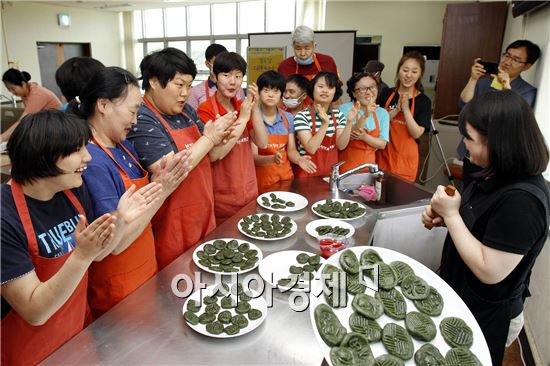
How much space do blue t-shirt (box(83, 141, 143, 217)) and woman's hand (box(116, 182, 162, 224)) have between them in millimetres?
65

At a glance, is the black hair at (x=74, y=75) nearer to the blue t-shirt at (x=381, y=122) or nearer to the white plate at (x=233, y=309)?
the white plate at (x=233, y=309)

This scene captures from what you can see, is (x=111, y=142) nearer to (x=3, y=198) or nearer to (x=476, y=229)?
(x=3, y=198)

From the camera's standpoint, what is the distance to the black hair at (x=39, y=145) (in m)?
0.99

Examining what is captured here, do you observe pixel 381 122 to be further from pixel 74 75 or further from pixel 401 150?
pixel 74 75

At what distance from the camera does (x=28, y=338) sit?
1.07 metres

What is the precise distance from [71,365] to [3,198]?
490mm

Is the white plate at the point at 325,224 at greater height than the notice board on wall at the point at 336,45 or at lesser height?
lesser

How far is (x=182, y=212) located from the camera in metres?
1.71

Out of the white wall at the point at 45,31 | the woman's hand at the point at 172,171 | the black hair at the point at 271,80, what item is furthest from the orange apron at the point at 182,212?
the white wall at the point at 45,31

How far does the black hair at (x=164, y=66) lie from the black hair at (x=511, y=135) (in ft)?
3.88

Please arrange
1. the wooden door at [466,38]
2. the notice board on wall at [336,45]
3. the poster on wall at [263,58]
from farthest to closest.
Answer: the poster on wall at [263,58], the notice board on wall at [336,45], the wooden door at [466,38]

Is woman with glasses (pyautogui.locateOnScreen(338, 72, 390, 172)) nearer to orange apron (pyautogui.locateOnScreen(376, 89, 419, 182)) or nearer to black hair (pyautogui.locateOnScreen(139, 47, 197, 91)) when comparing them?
orange apron (pyautogui.locateOnScreen(376, 89, 419, 182))

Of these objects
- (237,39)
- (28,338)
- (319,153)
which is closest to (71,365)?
(28,338)

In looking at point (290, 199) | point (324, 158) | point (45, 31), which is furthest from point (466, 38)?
point (45, 31)
